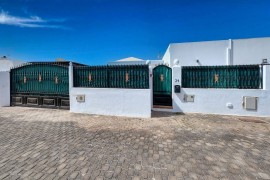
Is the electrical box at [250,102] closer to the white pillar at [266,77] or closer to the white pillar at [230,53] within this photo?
the white pillar at [266,77]

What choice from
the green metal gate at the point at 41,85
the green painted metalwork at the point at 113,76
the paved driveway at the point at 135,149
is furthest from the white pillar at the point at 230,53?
the green metal gate at the point at 41,85

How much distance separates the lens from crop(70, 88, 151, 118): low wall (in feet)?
23.0

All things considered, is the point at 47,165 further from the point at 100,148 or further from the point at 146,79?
the point at 146,79

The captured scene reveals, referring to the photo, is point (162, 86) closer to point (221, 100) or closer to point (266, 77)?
point (221, 100)

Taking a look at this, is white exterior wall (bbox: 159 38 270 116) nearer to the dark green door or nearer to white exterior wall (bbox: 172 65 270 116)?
white exterior wall (bbox: 172 65 270 116)

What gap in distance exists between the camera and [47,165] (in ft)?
10.4

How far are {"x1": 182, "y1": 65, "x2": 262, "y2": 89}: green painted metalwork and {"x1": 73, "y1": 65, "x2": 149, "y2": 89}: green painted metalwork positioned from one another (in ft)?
6.93

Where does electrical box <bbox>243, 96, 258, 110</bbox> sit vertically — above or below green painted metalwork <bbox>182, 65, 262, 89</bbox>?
below

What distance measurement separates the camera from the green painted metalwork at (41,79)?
8602 millimetres

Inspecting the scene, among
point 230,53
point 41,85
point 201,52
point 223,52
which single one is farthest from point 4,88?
point 230,53

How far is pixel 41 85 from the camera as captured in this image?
29.6ft

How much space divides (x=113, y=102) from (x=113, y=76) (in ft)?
4.09

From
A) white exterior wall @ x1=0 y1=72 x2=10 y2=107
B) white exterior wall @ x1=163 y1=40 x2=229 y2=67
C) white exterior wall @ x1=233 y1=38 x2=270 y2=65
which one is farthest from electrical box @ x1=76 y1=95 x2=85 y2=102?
white exterior wall @ x1=233 y1=38 x2=270 y2=65

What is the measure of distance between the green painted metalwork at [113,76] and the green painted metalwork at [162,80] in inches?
67.8
